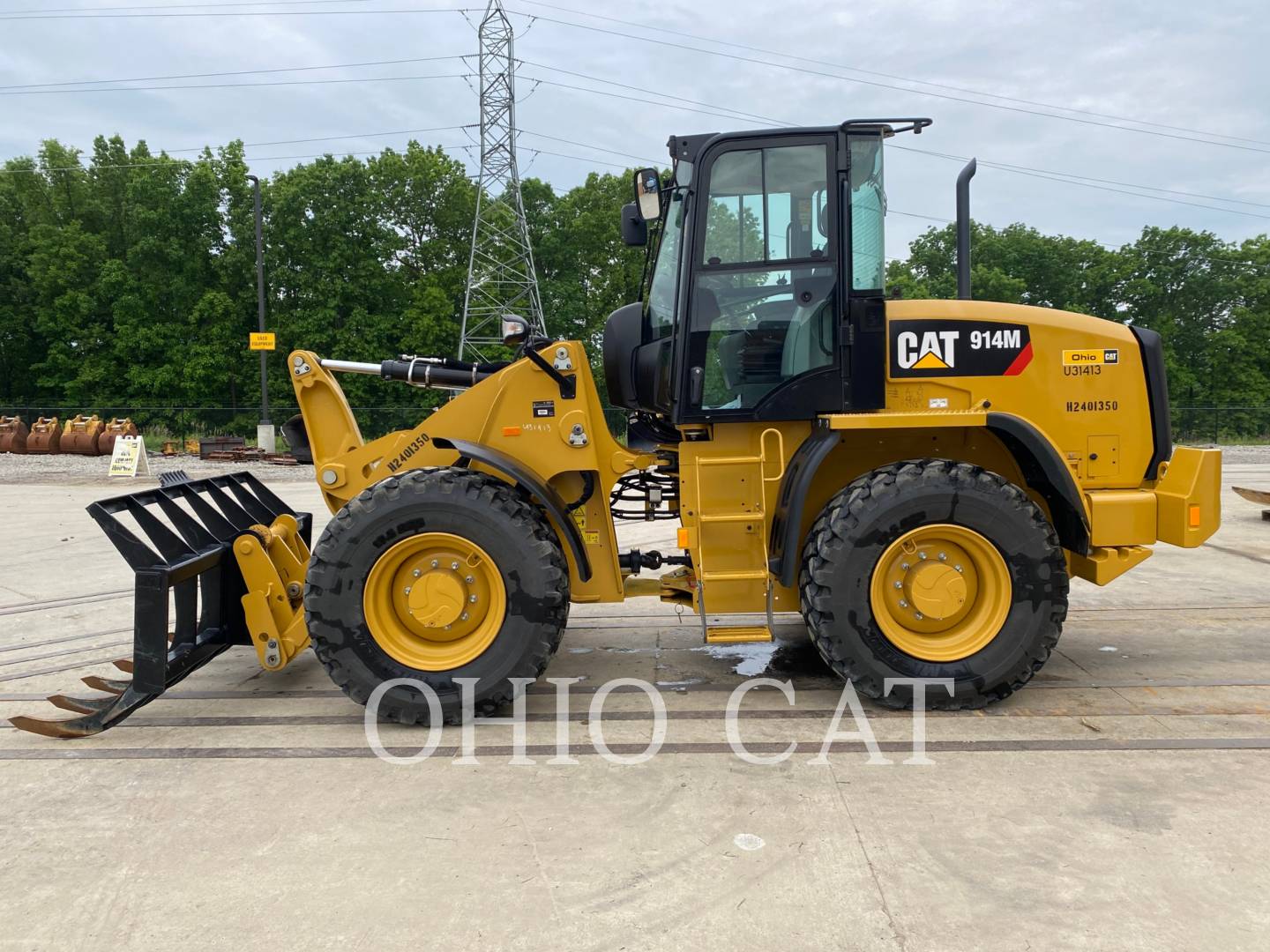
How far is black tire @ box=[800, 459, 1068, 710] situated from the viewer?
13.6 feet

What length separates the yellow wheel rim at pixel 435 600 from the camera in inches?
166

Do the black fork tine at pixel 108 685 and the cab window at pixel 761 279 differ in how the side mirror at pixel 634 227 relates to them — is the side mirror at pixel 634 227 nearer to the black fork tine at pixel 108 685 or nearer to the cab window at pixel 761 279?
the cab window at pixel 761 279

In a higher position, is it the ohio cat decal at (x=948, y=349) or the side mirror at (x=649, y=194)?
the side mirror at (x=649, y=194)

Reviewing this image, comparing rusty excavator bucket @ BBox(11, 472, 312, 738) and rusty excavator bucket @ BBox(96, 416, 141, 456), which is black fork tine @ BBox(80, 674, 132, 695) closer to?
rusty excavator bucket @ BBox(11, 472, 312, 738)

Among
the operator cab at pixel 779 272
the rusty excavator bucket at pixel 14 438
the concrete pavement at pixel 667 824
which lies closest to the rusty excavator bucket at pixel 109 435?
the rusty excavator bucket at pixel 14 438

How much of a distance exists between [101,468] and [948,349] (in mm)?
21358

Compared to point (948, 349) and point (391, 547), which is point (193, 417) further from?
point (948, 349)

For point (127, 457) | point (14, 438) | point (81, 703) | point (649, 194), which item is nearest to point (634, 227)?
point (649, 194)

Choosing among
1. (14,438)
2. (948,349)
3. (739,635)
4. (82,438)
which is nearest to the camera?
(739,635)

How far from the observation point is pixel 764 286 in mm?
4391

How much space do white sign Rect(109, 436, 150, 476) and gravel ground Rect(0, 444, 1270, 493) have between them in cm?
24

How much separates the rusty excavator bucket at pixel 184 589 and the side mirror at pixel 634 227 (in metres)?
2.60

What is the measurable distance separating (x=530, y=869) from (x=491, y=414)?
2.44m

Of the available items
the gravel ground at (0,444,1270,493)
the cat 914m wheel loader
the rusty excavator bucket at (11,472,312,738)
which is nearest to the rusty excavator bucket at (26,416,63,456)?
the gravel ground at (0,444,1270,493)
